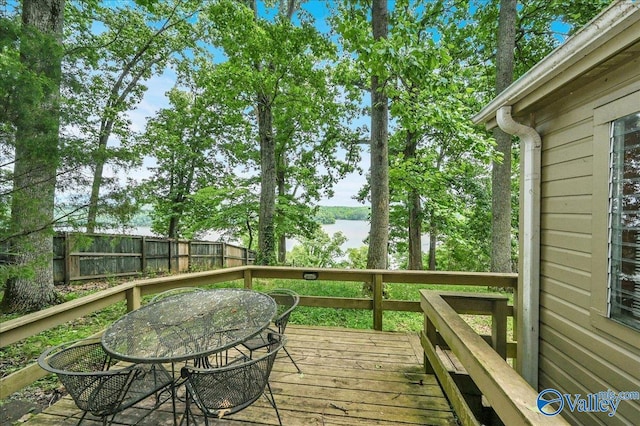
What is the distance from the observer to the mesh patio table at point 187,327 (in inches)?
64.6

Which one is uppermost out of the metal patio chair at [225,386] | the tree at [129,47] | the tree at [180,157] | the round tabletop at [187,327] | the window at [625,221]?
the tree at [129,47]

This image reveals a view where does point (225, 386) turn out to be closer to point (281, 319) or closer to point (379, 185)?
point (281, 319)

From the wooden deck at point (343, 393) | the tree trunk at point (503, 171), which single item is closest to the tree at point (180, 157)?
the tree trunk at point (503, 171)

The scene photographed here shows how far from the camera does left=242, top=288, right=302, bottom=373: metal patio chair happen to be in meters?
2.31

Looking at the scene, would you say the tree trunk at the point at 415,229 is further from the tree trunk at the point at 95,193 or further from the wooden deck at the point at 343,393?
the tree trunk at the point at 95,193

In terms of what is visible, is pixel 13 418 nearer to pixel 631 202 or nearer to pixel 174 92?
pixel 631 202

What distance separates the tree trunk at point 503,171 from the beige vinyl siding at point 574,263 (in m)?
4.12

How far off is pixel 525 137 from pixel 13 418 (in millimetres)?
4302

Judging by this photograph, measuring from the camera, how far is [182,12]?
362 inches

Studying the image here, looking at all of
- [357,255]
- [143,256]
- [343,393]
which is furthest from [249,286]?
[357,255]

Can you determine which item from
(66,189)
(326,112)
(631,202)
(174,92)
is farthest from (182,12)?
(631,202)

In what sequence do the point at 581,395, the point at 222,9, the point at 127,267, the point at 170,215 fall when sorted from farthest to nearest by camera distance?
the point at 170,215, the point at 127,267, the point at 222,9, the point at 581,395

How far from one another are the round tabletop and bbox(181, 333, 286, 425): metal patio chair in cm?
12

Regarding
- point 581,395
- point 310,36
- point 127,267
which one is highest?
point 310,36
